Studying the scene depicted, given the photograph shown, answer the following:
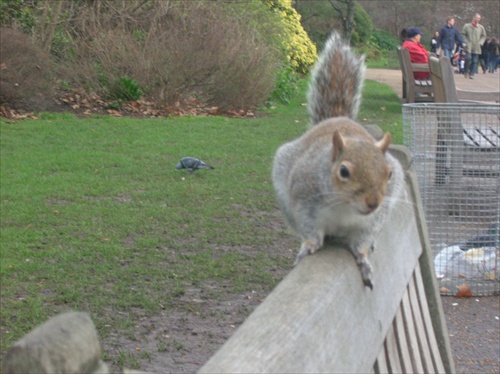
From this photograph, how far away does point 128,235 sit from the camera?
5293mm

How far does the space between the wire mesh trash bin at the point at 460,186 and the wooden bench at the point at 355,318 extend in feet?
8.27

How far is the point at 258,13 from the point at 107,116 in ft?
15.7

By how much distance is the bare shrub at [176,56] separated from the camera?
11008 millimetres

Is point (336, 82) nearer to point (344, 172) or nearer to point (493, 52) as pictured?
point (344, 172)

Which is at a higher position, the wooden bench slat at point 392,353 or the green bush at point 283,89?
the wooden bench slat at point 392,353

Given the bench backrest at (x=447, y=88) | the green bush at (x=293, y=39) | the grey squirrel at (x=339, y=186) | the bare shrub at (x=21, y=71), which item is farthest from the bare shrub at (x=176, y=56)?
the grey squirrel at (x=339, y=186)

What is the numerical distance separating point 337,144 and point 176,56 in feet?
30.7

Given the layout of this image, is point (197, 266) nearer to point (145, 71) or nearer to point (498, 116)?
point (498, 116)

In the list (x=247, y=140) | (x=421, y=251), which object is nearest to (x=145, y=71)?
(x=247, y=140)

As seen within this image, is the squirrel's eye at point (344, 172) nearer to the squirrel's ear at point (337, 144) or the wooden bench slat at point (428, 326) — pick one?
the squirrel's ear at point (337, 144)

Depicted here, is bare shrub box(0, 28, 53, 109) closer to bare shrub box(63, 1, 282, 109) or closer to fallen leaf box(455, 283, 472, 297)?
bare shrub box(63, 1, 282, 109)

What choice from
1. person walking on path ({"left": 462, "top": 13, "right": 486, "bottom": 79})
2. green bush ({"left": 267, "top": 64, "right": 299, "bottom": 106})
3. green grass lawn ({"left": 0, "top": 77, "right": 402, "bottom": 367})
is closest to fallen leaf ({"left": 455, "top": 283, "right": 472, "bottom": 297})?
green grass lawn ({"left": 0, "top": 77, "right": 402, "bottom": 367})

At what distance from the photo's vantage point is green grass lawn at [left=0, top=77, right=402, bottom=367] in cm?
416

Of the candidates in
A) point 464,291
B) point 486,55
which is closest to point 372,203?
point 464,291
